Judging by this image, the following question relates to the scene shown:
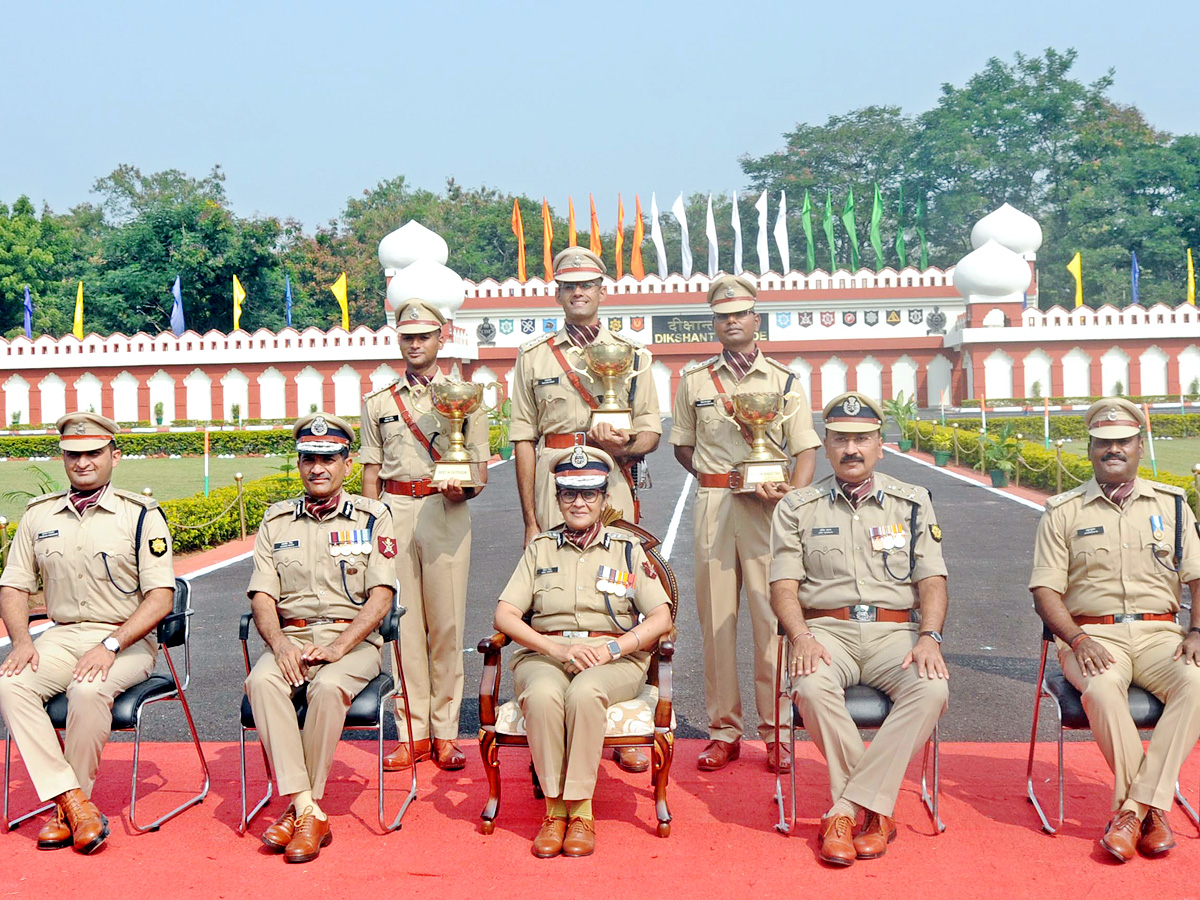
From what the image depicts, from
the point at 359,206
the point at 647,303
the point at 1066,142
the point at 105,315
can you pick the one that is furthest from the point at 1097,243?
the point at 105,315

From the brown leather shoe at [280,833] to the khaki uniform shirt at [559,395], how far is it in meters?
1.85

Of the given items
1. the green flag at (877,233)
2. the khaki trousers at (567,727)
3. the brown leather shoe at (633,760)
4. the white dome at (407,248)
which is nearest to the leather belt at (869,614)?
the khaki trousers at (567,727)

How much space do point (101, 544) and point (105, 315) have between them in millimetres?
43454

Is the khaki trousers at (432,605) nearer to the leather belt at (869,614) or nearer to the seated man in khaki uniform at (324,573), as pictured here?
the seated man in khaki uniform at (324,573)

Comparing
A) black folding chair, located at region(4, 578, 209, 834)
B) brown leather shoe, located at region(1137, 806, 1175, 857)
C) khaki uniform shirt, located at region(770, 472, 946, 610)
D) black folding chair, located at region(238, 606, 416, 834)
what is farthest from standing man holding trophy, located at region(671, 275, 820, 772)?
black folding chair, located at region(4, 578, 209, 834)

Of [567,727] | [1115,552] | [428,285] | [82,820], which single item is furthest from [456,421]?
[428,285]

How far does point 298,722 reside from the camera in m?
4.39

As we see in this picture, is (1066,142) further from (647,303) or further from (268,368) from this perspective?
(268,368)

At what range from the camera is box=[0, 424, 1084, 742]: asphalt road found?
580 cm

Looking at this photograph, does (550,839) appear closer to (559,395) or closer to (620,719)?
(620,719)

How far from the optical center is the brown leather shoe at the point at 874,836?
13.0 feet

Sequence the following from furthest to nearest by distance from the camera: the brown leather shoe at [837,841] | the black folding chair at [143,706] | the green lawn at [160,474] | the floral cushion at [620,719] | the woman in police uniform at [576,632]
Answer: the green lawn at [160,474] < the black folding chair at [143,706] < the floral cushion at [620,719] < the woman in police uniform at [576,632] < the brown leather shoe at [837,841]

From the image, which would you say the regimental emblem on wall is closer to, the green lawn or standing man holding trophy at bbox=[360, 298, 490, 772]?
the green lawn

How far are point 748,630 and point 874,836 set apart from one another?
3.95 metres
